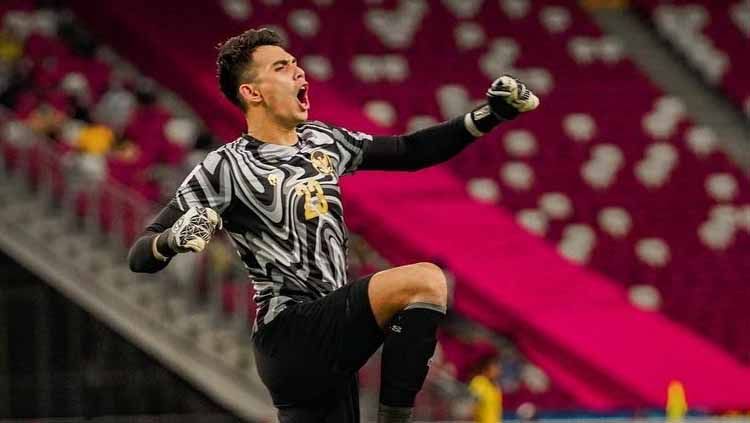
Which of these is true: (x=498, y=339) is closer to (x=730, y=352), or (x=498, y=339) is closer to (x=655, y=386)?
(x=655, y=386)

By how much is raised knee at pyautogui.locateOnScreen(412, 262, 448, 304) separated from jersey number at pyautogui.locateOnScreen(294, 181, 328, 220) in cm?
44

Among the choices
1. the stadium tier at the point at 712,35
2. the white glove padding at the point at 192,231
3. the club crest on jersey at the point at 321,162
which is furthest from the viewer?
the stadium tier at the point at 712,35

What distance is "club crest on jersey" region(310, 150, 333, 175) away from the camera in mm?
4723

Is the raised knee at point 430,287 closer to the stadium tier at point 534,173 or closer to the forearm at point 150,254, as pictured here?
the forearm at point 150,254

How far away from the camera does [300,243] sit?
4.60 m

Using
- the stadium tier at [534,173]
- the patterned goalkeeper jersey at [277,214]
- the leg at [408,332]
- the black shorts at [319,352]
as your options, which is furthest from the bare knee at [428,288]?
the stadium tier at [534,173]

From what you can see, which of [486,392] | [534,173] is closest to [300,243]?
[486,392]

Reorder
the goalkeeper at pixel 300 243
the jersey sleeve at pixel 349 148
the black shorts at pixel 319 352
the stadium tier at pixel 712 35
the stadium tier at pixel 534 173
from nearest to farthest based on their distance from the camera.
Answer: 1. the goalkeeper at pixel 300 243
2. the black shorts at pixel 319 352
3. the jersey sleeve at pixel 349 148
4. the stadium tier at pixel 534 173
5. the stadium tier at pixel 712 35

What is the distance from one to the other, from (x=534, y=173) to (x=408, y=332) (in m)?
11.0

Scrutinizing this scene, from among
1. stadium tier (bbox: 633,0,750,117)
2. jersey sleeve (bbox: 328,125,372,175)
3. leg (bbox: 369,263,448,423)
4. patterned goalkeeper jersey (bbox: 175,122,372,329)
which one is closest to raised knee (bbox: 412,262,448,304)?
leg (bbox: 369,263,448,423)

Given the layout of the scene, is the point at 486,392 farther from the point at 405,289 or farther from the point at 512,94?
the point at 405,289

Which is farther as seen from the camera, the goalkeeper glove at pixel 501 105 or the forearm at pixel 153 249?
the goalkeeper glove at pixel 501 105

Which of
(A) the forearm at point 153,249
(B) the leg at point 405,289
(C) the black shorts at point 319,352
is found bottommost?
(C) the black shorts at point 319,352

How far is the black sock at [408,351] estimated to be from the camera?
430 centimetres
